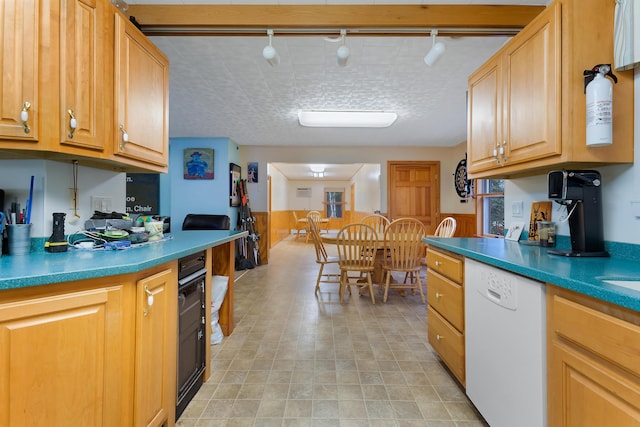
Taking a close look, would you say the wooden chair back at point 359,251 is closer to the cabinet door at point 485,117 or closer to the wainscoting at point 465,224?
the cabinet door at point 485,117

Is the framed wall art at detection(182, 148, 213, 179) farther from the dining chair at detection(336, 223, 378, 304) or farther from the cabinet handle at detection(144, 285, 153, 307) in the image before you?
the cabinet handle at detection(144, 285, 153, 307)

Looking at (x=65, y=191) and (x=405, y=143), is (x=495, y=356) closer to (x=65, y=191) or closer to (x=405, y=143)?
(x=65, y=191)

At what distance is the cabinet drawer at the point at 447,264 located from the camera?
1.55 meters

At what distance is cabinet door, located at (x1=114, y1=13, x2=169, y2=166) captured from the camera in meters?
1.35

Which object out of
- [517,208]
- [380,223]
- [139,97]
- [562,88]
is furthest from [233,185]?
[562,88]

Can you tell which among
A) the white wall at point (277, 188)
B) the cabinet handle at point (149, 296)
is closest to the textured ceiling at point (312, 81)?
the cabinet handle at point (149, 296)

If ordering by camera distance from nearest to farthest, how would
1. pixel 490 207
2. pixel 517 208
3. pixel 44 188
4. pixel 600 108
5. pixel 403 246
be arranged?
pixel 600 108, pixel 44 188, pixel 517 208, pixel 403 246, pixel 490 207

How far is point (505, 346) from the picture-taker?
1.16 meters

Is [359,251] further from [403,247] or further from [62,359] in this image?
[62,359]

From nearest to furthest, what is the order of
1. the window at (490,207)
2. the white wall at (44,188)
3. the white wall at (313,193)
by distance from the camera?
the white wall at (44,188) < the window at (490,207) < the white wall at (313,193)

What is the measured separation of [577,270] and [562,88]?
809 millimetres

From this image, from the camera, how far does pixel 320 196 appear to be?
1155 cm

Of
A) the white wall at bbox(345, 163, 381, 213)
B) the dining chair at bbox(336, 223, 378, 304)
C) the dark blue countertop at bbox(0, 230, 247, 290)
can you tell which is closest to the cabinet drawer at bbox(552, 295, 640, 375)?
the dark blue countertop at bbox(0, 230, 247, 290)

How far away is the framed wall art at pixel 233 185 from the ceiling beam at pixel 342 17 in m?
3.16
